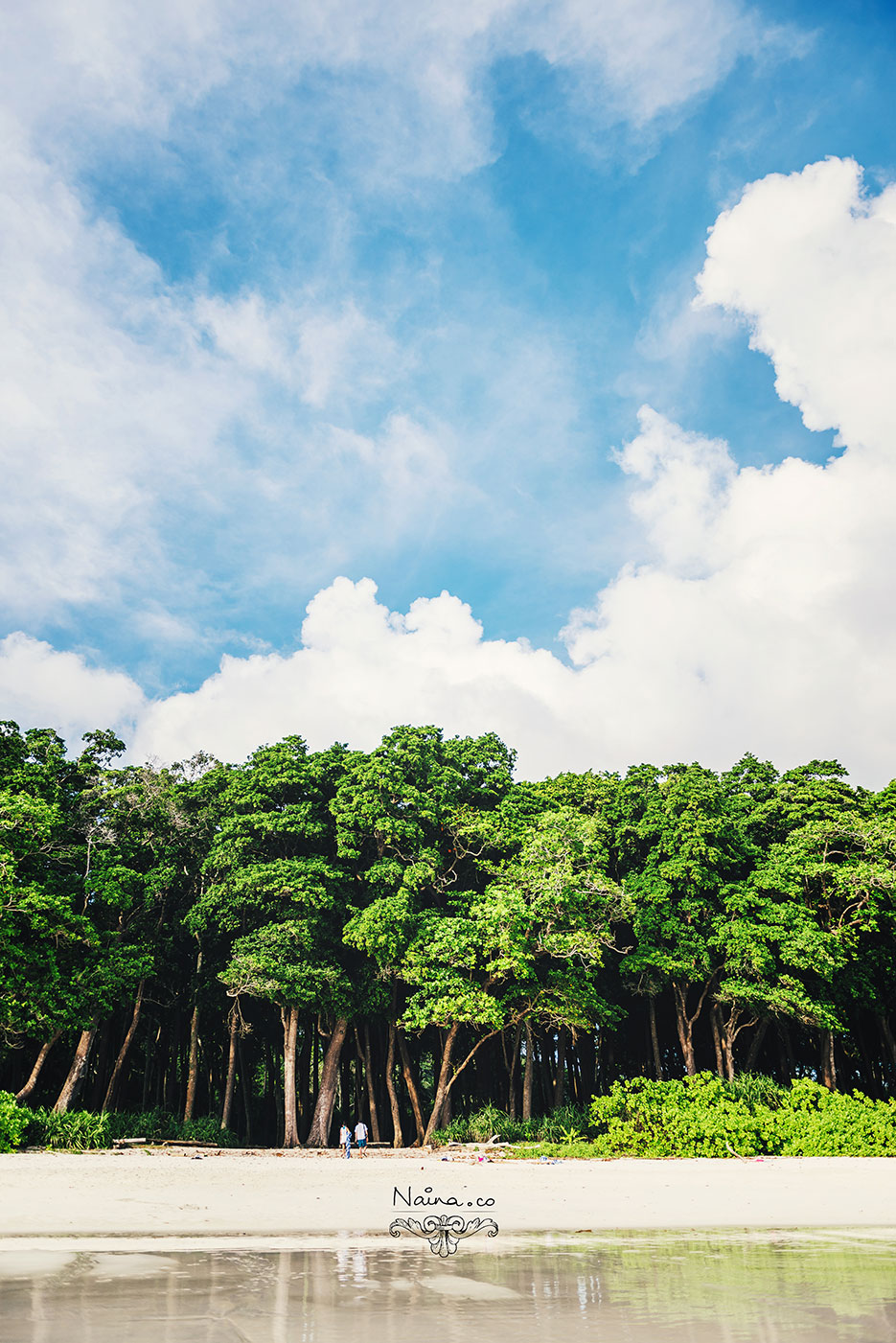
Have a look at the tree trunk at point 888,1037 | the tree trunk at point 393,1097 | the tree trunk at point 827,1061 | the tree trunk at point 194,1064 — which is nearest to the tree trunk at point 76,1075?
the tree trunk at point 194,1064

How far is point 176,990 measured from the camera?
107 feet

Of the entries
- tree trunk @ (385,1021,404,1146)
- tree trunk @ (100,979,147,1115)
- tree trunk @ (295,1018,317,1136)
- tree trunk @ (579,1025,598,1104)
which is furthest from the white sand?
tree trunk @ (295,1018,317,1136)

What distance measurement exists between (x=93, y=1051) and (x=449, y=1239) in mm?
29319

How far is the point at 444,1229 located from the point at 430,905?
17252 mm

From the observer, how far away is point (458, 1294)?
7.15 meters

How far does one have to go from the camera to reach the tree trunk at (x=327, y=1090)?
2764 cm

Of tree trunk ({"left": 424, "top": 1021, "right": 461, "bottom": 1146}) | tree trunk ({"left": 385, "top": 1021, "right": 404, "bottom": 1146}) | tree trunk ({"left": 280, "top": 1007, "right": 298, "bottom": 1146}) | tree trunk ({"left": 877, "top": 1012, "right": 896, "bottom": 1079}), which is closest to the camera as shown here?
tree trunk ({"left": 424, "top": 1021, "right": 461, "bottom": 1146})

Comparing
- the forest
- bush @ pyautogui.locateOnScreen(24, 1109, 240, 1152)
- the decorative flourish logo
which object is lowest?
bush @ pyautogui.locateOnScreen(24, 1109, 240, 1152)

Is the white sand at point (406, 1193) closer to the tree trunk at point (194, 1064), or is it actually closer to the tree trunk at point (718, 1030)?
the tree trunk at point (718, 1030)

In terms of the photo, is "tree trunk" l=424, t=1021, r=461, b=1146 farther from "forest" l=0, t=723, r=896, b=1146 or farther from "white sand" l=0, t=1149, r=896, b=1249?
"white sand" l=0, t=1149, r=896, b=1249

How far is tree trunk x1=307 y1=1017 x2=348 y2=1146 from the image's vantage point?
27641 mm

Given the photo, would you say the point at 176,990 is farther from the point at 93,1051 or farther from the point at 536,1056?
the point at 536,1056

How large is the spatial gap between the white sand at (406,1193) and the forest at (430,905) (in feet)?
18.5

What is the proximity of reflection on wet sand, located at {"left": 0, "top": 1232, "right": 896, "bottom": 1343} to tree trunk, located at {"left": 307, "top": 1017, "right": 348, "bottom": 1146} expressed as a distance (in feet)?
63.3
